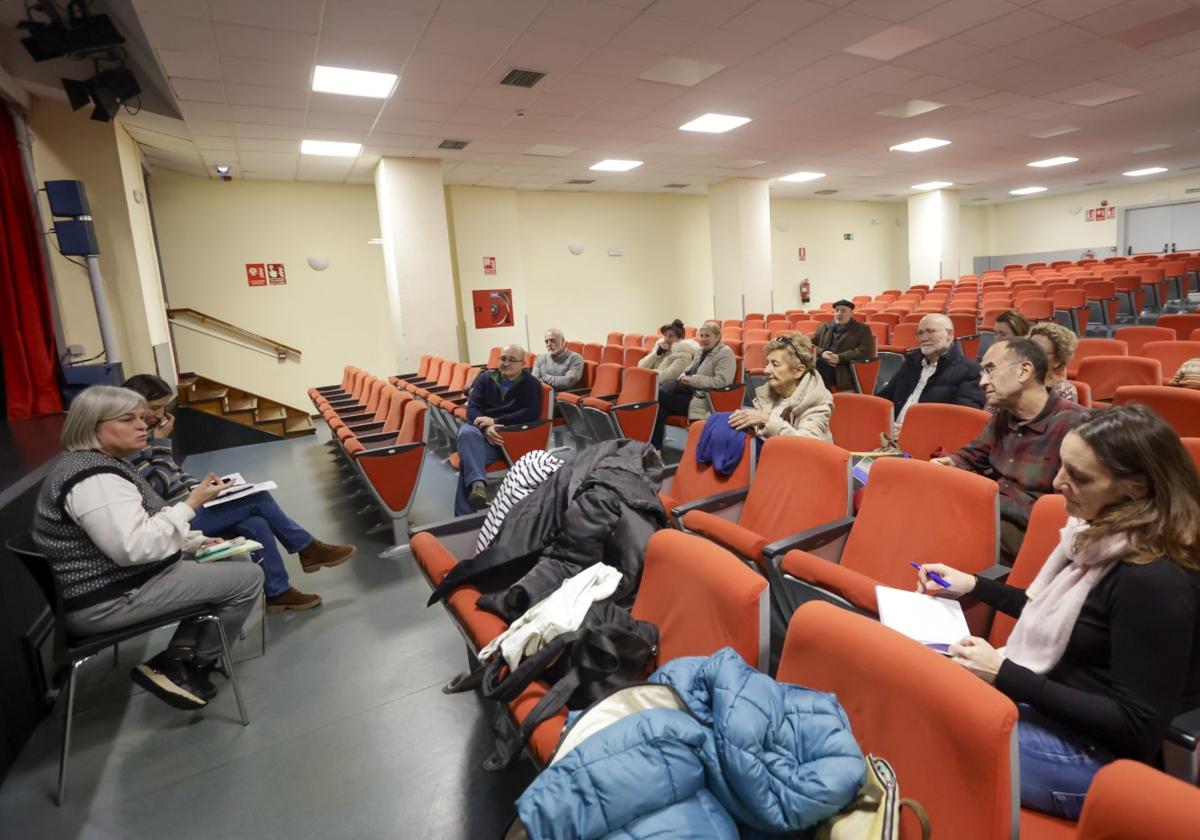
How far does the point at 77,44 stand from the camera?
170 inches

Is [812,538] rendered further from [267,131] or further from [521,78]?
[267,131]

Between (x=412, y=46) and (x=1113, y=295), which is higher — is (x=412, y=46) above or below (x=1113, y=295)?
above

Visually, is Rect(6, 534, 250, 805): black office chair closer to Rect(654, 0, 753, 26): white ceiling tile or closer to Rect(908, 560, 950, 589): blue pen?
Rect(908, 560, 950, 589): blue pen

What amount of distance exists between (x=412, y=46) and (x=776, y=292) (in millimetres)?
11457

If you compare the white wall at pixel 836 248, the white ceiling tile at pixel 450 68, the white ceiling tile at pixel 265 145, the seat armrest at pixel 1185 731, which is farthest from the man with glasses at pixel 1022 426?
the white wall at pixel 836 248

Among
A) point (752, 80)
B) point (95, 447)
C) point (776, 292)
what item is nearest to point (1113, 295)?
point (752, 80)

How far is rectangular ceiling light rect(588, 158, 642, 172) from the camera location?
9.34 meters

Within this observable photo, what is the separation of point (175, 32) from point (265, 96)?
51.0 inches

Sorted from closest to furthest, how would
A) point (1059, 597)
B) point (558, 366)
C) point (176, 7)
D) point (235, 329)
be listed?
point (1059, 597) → point (176, 7) → point (558, 366) → point (235, 329)

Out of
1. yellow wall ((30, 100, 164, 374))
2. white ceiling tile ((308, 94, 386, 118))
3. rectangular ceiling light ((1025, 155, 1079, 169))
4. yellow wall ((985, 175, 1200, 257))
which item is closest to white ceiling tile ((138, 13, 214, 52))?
white ceiling tile ((308, 94, 386, 118))

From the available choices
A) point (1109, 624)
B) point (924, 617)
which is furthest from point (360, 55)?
point (1109, 624)

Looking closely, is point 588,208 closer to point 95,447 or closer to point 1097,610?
point 95,447

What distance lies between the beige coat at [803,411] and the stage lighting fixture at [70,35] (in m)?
5.20

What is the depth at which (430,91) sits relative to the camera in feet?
18.7
